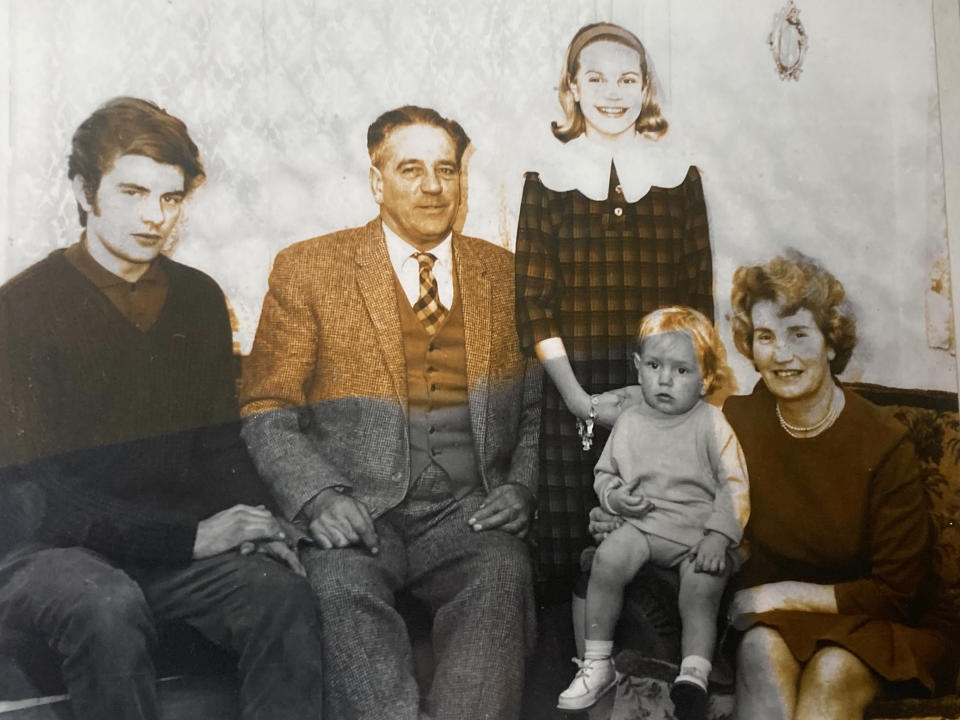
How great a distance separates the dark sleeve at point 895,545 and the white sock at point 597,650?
0.85m

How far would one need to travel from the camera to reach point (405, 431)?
12.7 feet

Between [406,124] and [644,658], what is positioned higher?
[406,124]

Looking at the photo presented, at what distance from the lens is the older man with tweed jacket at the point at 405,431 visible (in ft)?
12.0

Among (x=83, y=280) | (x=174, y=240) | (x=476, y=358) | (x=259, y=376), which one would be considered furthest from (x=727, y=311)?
(x=83, y=280)

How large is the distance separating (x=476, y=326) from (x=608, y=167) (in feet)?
2.62

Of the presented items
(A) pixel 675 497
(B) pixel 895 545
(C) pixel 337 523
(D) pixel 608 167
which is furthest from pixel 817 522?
(C) pixel 337 523

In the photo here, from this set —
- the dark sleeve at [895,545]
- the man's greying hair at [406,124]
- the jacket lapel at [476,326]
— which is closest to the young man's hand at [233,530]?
the jacket lapel at [476,326]

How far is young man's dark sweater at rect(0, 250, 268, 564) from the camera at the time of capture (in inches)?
144

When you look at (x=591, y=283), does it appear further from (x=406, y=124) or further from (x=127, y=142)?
(x=127, y=142)

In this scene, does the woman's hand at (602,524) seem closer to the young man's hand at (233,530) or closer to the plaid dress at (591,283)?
the plaid dress at (591,283)

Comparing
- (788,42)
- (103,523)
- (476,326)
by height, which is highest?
(788,42)

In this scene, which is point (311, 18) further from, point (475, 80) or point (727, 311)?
point (727, 311)

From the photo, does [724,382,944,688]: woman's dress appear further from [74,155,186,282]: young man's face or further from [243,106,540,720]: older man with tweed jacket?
[74,155,186,282]: young man's face

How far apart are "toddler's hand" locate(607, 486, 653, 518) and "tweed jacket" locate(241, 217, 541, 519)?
0.91 ft
